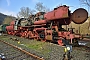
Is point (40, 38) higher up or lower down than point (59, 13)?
lower down

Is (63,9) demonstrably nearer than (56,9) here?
Yes

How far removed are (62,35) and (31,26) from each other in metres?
5.88

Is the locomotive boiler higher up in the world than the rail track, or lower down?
higher up

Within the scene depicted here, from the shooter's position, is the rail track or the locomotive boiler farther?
the locomotive boiler

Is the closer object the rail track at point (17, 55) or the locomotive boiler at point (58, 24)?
the rail track at point (17, 55)

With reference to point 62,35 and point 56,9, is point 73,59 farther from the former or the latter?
point 56,9

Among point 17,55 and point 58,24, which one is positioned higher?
point 58,24

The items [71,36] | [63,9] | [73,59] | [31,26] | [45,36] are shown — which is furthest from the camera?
[31,26]

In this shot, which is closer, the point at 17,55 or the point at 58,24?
the point at 17,55

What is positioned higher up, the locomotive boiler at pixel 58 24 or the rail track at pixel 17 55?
the locomotive boiler at pixel 58 24

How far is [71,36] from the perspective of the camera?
1056cm

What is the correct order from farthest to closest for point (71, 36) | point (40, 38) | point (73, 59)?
point (40, 38) < point (71, 36) < point (73, 59)

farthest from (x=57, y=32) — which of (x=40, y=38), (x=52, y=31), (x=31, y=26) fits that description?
(x=31, y=26)

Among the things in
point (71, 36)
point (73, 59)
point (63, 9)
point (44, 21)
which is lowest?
point (73, 59)
